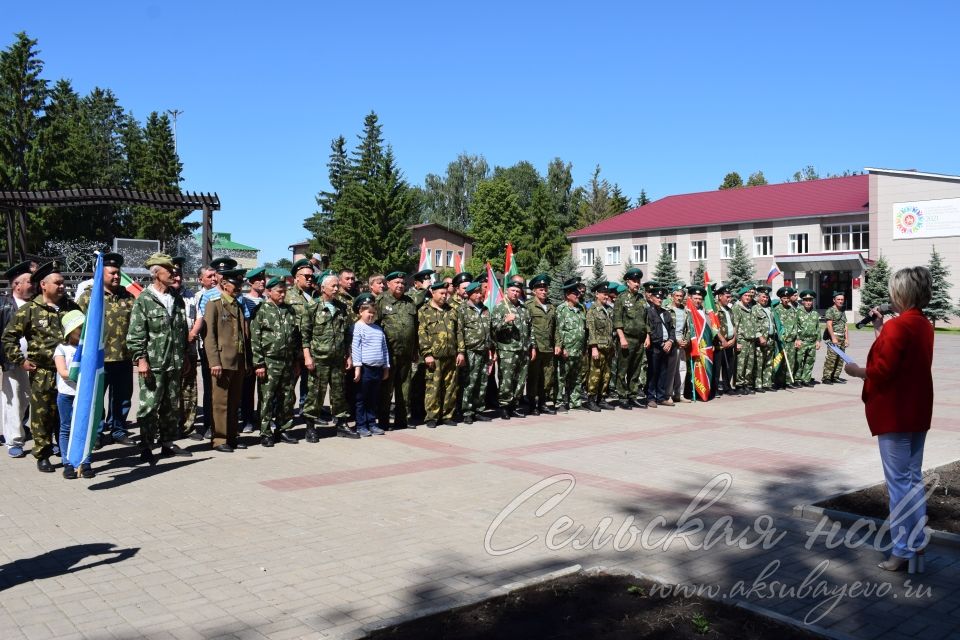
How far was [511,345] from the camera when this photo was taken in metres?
11.8

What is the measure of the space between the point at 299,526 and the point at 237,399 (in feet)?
11.4

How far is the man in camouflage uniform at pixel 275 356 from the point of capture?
9.45 m

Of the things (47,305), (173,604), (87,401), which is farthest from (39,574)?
(47,305)

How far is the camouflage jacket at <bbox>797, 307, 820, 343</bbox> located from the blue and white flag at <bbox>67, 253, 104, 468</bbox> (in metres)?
13.3

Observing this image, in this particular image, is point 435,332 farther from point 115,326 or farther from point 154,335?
point 115,326

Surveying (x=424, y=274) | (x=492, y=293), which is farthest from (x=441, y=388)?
(x=492, y=293)

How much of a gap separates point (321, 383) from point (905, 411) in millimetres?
6726

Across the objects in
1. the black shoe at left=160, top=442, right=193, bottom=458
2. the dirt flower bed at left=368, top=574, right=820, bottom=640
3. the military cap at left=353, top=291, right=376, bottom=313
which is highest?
the military cap at left=353, top=291, right=376, bottom=313

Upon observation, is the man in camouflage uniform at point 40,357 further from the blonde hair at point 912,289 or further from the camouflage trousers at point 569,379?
the blonde hair at point 912,289

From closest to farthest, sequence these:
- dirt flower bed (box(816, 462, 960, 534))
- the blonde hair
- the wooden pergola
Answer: the blonde hair < dirt flower bed (box(816, 462, 960, 534)) < the wooden pergola

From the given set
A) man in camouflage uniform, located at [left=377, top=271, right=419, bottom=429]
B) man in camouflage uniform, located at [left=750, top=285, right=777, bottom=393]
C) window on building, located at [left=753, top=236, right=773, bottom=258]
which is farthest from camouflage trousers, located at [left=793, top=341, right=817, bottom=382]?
window on building, located at [left=753, top=236, right=773, bottom=258]

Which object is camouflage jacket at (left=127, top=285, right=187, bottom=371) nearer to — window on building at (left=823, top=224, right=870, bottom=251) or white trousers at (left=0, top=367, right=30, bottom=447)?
white trousers at (left=0, top=367, right=30, bottom=447)

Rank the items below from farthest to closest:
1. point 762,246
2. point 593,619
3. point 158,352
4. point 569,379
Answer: point 762,246
point 569,379
point 158,352
point 593,619

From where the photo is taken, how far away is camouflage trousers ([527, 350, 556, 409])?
12.3 m
